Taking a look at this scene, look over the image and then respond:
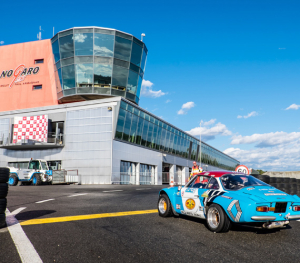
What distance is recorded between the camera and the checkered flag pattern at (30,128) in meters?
33.4

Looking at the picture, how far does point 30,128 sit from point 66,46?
10.4 m

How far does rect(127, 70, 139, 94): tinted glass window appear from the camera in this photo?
117 ft

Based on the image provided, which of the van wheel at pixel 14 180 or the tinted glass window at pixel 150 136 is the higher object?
the tinted glass window at pixel 150 136

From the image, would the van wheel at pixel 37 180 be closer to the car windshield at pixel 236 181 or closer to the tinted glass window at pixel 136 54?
the tinted glass window at pixel 136 54

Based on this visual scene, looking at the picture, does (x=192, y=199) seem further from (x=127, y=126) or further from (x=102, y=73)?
(x=102, y=73)

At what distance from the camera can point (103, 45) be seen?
112 feet

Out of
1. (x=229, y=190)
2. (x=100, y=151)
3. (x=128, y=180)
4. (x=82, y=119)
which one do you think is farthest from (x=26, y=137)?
(x=229, y=190)

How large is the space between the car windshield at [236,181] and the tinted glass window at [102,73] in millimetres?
29194

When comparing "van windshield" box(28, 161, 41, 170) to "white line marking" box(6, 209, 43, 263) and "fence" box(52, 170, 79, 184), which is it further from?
"white line marking" box(6, 209, 43, 263)

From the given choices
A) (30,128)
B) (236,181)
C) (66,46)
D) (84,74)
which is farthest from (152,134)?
(236,181)

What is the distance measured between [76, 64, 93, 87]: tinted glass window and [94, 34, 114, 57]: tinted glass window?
186 cm

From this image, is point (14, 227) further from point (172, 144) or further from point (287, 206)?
point (172, 144)

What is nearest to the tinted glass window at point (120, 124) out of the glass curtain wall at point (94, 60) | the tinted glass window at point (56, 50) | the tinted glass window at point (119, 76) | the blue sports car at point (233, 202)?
the glass curtain wall at point (94, 60)

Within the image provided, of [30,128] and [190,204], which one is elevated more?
[30,128]
